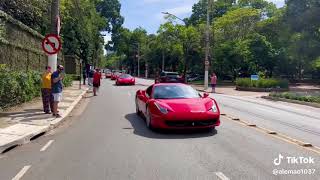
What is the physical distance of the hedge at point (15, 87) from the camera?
16.5 m

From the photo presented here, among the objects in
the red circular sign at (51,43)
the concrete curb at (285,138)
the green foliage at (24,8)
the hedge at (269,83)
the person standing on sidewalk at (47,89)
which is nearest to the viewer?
the concrete curb at (285,138)

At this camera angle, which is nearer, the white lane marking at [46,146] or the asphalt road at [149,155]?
the asphalt road at [149,155]

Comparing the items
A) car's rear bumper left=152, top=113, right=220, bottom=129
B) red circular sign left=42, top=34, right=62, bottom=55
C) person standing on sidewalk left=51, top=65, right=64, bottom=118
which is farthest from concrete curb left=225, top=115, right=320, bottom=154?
red circular sign left=42, top=34, right=62, bottom=55

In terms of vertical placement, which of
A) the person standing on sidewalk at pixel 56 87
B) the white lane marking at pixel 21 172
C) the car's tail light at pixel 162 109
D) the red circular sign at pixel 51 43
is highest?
the red circular sign at pixel 51 43

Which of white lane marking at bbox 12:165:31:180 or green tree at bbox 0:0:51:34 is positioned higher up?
Result: green tree at bbox 0:0:51:34

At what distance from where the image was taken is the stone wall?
18500 millimetres

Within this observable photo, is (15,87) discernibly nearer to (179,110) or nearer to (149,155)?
(179,110)

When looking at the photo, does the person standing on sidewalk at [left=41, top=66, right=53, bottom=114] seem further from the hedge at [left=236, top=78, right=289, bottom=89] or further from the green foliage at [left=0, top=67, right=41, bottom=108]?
the hedge at [left=236, top=78, right=289, bottom=89]

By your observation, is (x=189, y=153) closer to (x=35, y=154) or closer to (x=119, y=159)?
(x=119, y=159)

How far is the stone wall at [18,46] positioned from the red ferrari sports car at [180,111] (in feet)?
25.3

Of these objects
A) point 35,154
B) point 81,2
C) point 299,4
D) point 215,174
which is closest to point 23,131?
point 35,154

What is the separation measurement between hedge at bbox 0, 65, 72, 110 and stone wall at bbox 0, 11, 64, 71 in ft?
2.35

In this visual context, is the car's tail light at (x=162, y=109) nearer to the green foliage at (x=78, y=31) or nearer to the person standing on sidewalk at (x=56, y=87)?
the person standing on sidewalk at (x=56, y=87)

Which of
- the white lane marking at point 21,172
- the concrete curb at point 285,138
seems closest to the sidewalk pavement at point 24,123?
the white lane marking at point 21,172
